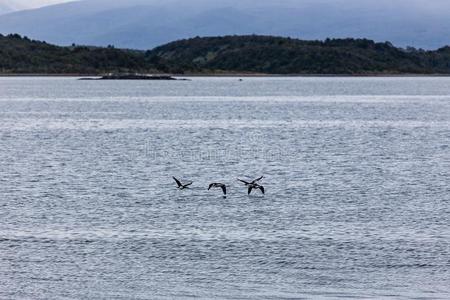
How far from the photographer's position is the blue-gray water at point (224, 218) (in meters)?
24.8

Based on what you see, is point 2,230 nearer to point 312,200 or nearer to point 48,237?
point 48,237

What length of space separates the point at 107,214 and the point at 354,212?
790 cm

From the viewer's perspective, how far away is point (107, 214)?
113 ft

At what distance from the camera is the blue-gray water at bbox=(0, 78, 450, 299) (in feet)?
81.3

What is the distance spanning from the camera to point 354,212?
3541 centimetres

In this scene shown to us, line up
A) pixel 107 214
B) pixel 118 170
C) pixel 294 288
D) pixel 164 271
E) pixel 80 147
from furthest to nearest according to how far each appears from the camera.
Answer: pixel 80 147 → pixel 118 170 → pixel 107 214 → pixel 164 271 → pixel 294 288

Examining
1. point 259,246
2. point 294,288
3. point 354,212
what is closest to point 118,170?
point 354,212

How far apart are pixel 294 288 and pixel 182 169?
26.4m

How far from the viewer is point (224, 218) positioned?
34.0m

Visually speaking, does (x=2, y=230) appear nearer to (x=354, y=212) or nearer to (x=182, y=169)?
(x=354, y=212)

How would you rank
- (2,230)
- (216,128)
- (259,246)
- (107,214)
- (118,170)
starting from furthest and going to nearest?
(216,128), (118,170), (107,214), (2,230), (259,246)

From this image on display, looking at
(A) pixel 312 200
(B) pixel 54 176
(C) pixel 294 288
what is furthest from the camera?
(B) pixel 54 176

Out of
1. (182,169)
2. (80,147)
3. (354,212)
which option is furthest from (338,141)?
(354,212)

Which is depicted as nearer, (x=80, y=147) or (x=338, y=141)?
(x=80, y=147)
